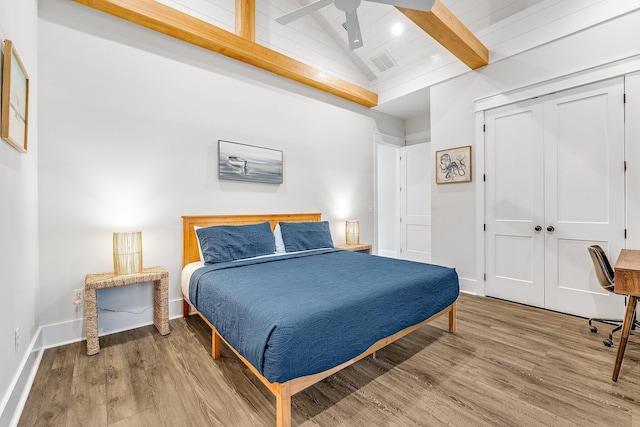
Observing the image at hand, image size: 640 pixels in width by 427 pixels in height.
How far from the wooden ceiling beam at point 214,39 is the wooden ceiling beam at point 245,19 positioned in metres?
0.05

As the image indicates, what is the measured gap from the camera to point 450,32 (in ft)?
10.0

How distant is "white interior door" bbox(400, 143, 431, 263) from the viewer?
17.4ft

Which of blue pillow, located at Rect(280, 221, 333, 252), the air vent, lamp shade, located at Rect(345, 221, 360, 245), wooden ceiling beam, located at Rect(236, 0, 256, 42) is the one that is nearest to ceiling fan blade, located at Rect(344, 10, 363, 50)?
wooden ceiling beam, located at Rect(236, 0, 256, 42)

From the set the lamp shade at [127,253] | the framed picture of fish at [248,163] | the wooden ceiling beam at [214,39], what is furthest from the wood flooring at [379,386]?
the wooden ceiling beam at [214,39]

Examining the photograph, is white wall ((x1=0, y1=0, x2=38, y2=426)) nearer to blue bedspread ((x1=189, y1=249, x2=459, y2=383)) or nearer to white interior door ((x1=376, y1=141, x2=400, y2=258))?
blue bedspread ((x1=189, y1=249, x2=459, y2=383))

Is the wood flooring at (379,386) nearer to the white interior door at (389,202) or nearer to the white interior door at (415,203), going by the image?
the white interior door at (415,203)

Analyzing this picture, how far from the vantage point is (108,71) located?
2.73 m

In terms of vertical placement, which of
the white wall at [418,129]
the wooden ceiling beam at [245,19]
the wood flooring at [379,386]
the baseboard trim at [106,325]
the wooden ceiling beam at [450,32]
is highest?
the wooden ceiling beam at [245,19]

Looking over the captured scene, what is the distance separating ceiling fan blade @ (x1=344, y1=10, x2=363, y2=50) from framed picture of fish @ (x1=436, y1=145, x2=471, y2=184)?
202 centimetres

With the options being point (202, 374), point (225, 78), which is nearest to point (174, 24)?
point (225, 78)

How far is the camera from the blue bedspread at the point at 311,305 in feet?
4.80

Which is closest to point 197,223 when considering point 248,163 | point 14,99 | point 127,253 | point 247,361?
point 127,253

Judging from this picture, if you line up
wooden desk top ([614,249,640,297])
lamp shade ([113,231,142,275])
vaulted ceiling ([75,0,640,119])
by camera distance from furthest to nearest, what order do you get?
vaulted ceiling ([75,0,640,119]) < lamp shade ([113,231,142,275]) < wooden desk top ([614,249,640,297])

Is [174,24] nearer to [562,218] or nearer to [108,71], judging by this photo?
[108,71]
